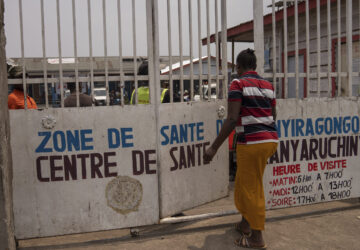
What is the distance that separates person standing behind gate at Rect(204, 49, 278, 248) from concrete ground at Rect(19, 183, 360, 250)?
14.8 inches

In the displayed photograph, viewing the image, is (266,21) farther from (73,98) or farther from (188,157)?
(73,98)

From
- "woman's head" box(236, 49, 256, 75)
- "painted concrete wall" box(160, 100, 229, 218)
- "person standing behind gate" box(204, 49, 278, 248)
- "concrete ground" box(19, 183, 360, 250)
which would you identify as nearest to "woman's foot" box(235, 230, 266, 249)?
"person standing behind gate" box(204, 49, 278, 248)

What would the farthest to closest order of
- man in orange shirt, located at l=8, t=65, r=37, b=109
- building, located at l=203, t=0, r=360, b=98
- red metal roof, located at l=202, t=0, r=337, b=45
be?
red metal roof, located at l=202, t=0, r=337, b=45
building, located at l=203, t=0, r=360, b=98
man in orange shirt, located at l=8, t=65, r=37, b=109

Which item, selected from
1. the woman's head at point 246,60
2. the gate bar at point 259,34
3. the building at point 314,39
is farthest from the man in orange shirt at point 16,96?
the building at point 314,39

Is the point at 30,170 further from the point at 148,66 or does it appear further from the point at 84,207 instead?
the point at 148,66

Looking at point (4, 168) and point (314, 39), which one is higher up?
point (314, 39)

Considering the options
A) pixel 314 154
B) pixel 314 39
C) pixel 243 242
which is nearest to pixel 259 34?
pixel 314 154

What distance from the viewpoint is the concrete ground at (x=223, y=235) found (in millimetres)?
3258

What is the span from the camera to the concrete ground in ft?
10.7

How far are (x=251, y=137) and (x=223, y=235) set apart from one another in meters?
1.11

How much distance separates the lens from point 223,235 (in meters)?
3.49

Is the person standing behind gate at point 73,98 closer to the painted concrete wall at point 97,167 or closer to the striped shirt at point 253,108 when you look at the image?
the painted concrete wall at point 97,167

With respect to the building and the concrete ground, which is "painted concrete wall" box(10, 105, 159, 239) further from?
the building

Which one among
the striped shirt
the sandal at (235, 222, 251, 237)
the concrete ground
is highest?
the striped shirt
